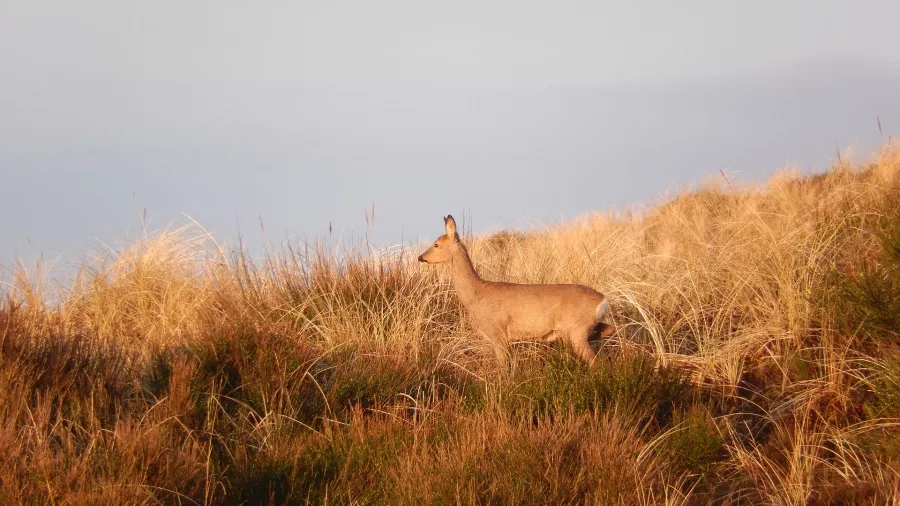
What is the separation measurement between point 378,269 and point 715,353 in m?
3.80

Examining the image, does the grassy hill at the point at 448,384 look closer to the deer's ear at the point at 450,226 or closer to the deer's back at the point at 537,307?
the deer's back at the point at 537,307

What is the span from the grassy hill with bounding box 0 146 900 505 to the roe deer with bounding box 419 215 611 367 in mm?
208

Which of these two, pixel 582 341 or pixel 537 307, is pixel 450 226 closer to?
pixel 537 307

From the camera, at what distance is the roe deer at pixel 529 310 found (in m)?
7.13

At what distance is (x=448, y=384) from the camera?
23.4 ft

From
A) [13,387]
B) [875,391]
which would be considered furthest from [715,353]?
[13,387]

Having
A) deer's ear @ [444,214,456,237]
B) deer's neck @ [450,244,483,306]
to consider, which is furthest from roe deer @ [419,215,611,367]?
deer's ear @ [444,214,456,237]

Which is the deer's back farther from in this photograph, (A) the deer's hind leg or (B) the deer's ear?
(B) the deer's ear

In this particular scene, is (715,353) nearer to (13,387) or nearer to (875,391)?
(875,391)

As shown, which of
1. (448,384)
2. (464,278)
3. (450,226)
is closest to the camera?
(448,384)

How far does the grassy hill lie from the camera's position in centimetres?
471

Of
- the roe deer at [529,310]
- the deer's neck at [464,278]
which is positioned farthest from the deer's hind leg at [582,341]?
the deer's neck at [464,278]

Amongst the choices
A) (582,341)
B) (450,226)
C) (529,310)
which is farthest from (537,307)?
(450,226)

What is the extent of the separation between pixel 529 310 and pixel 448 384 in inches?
36.3
